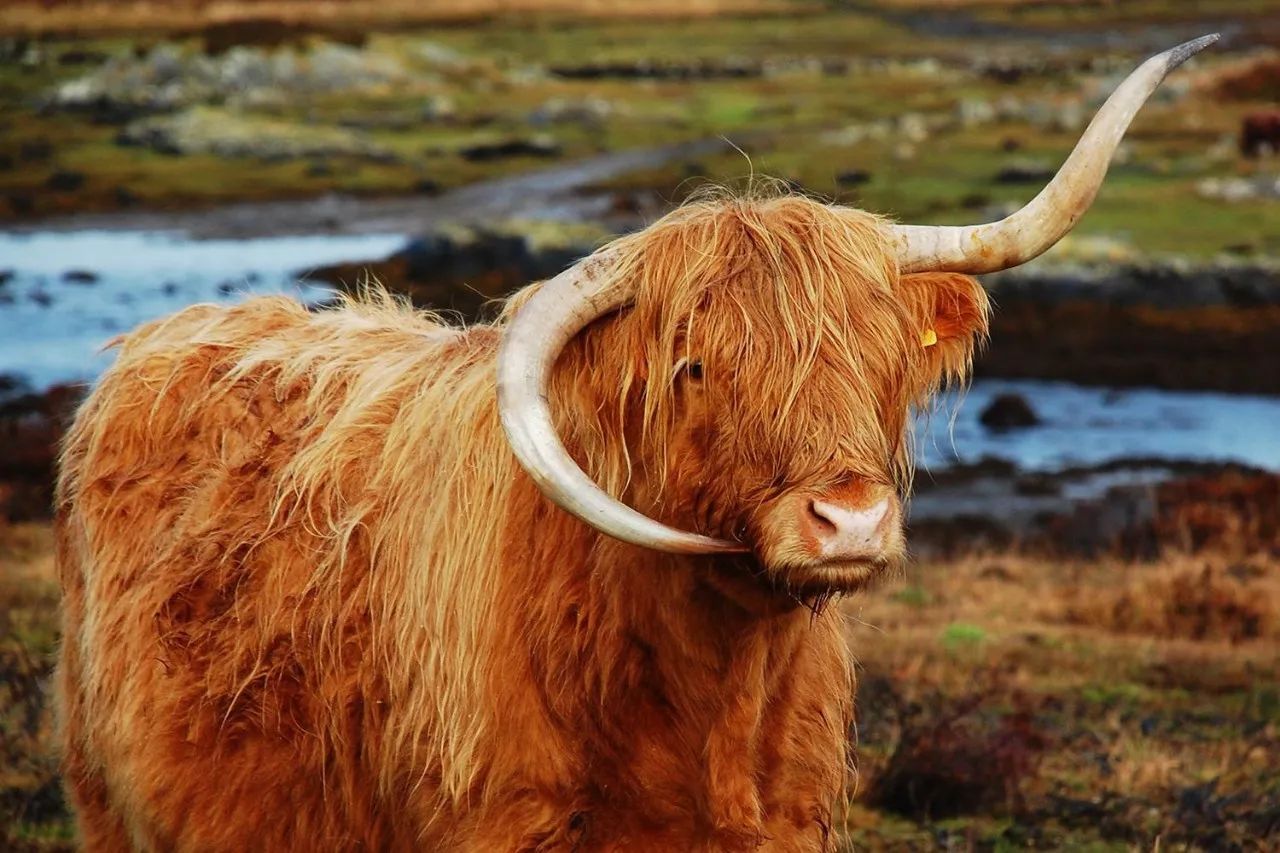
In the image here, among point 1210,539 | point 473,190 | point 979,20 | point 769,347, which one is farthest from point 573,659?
point 979,20

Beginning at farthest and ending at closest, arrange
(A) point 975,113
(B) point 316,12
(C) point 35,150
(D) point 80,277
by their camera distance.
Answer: (B) point 316,12
(A) point 975,113
(C) point 35,150
(D) point 80,277

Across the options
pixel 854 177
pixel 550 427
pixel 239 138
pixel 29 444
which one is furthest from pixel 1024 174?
pixel 550 427

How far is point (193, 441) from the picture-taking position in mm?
4535

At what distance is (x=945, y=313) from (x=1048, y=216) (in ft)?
1.03

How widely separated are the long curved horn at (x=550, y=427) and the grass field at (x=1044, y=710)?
99 cm

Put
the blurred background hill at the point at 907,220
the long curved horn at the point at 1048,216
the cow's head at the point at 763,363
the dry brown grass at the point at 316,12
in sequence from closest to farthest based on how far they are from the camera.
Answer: the cow's head at the point at 763,363 → the long curved horn at the point at 1048,216 → the blurred background hill at the point at 907,220 → the dry brown grass at the point at 316,12

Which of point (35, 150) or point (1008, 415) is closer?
point (1008, 415)

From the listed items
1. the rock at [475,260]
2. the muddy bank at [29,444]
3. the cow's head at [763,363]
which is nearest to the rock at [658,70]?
the rock at [475,260]

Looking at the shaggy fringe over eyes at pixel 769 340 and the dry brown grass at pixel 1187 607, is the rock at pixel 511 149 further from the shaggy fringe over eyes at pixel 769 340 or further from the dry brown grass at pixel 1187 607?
the shaggy fringe over eyes at pixel 769 340

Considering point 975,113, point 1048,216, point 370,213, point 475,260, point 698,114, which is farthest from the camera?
point 698,114

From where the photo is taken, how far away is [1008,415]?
782 inches

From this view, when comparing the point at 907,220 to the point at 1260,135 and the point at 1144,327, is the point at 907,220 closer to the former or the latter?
the point at 1144,327

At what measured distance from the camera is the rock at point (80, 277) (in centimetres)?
2733

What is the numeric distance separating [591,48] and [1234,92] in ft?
54.3
